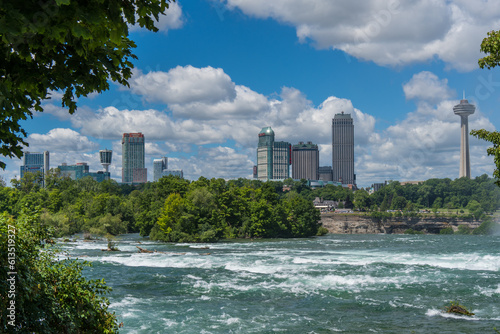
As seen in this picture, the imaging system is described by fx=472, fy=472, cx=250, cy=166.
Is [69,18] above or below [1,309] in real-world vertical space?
above

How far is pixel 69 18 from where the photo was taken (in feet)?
18.0

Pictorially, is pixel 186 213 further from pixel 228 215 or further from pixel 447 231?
pixel 447 231

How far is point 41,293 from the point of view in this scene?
11938 millimetres

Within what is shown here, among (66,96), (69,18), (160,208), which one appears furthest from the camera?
(160,208)

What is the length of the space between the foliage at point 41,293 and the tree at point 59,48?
182 inches

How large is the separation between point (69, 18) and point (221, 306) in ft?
84.8

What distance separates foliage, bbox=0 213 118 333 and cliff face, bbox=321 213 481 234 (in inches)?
5006

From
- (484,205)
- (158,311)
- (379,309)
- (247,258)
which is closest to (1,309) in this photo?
(158,311)

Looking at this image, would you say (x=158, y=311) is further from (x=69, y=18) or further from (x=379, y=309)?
(x=69, y=18)

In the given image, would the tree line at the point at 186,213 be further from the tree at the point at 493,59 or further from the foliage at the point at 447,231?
the tree at the point at 493,59

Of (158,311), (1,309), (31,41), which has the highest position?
(31,41)

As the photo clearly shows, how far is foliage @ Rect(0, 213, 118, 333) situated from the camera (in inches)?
423

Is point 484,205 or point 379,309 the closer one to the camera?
point 379,309

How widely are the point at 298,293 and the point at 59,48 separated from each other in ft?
94.0
